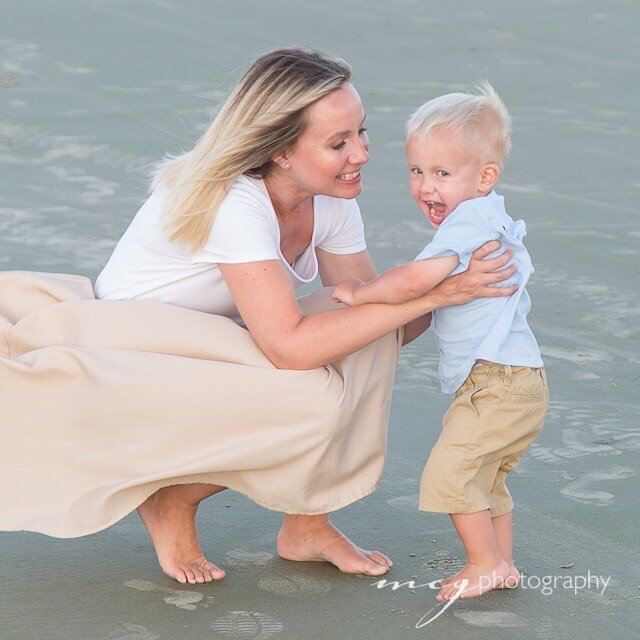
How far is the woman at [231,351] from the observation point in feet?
9.60

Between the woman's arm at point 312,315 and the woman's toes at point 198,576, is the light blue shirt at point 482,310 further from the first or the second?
the woman's toes at point 198,576

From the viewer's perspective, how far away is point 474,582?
2885 millimetres

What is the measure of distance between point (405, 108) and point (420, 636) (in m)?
5.22

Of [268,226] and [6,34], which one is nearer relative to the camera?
[268,226]

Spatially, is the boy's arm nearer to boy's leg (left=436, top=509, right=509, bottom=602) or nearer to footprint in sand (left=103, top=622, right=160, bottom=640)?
boy's leg (left=436, top=509, right=509, bottom=602)

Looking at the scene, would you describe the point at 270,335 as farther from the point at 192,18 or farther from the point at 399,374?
the point at 192,18

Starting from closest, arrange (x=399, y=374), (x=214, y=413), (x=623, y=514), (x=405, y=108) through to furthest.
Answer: (x=214, y=413) < (x=623, y=514) < (x=399, y=374) < (x=405, y=108)

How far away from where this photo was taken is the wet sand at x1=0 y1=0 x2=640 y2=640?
2.87 meters

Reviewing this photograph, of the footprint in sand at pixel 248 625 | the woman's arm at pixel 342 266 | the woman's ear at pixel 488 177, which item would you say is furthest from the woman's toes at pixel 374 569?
the woman's ear at pixel 488 177

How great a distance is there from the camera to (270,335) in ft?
9.80

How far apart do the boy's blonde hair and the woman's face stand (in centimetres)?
16

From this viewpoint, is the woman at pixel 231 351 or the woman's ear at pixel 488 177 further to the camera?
the woman's ear at pixel 488 177

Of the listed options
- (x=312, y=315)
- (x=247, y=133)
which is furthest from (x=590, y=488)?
(x=247, y=133)

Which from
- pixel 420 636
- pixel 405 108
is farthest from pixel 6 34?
pixel 420 636
